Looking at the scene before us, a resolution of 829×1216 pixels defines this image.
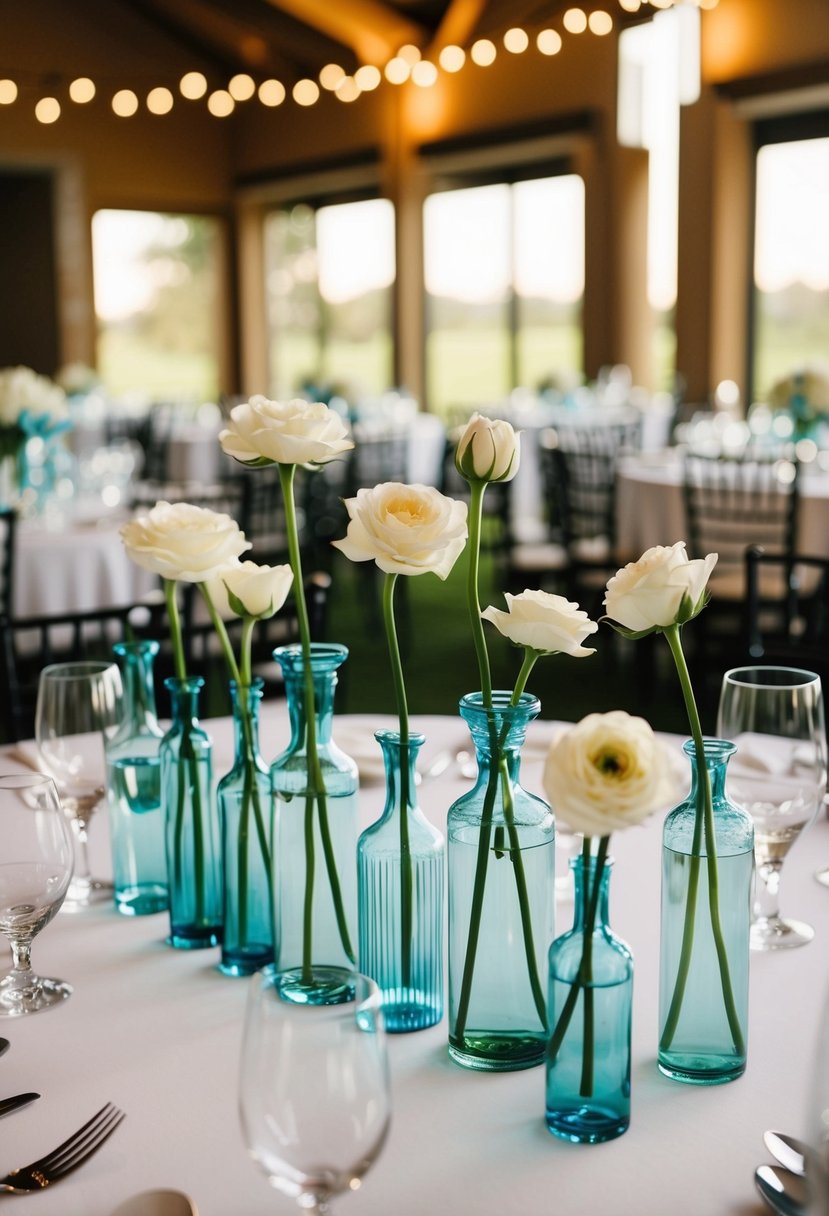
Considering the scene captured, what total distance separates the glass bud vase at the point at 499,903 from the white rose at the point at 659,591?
101 mm

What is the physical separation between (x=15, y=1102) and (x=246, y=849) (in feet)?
0.90

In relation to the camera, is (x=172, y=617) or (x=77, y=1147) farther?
(x=172, y=617)

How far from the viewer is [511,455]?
38.9 inches

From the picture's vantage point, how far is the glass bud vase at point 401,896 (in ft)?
3.37

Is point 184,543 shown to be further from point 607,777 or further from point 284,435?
point 607,777

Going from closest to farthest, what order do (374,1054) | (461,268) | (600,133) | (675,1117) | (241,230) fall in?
1. (374,1054)
2. (675,1117)
3. (600,133)
4. (461,268)
5. (241,230)

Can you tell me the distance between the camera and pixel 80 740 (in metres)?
1.40

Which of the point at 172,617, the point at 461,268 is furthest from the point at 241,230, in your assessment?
the point at 172,617

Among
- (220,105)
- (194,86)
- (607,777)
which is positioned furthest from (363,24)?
(607,777)

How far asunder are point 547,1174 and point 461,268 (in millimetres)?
11308

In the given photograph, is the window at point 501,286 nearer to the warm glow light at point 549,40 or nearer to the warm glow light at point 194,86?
the warm glow light at point 549,40

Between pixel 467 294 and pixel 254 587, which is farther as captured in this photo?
pixel 467 294

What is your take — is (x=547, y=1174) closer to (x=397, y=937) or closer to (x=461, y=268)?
(x=397, y=937)

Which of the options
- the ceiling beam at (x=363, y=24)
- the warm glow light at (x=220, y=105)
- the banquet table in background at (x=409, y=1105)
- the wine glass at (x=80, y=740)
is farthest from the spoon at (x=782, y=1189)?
the ceiling beam at (x=363, y=24)
